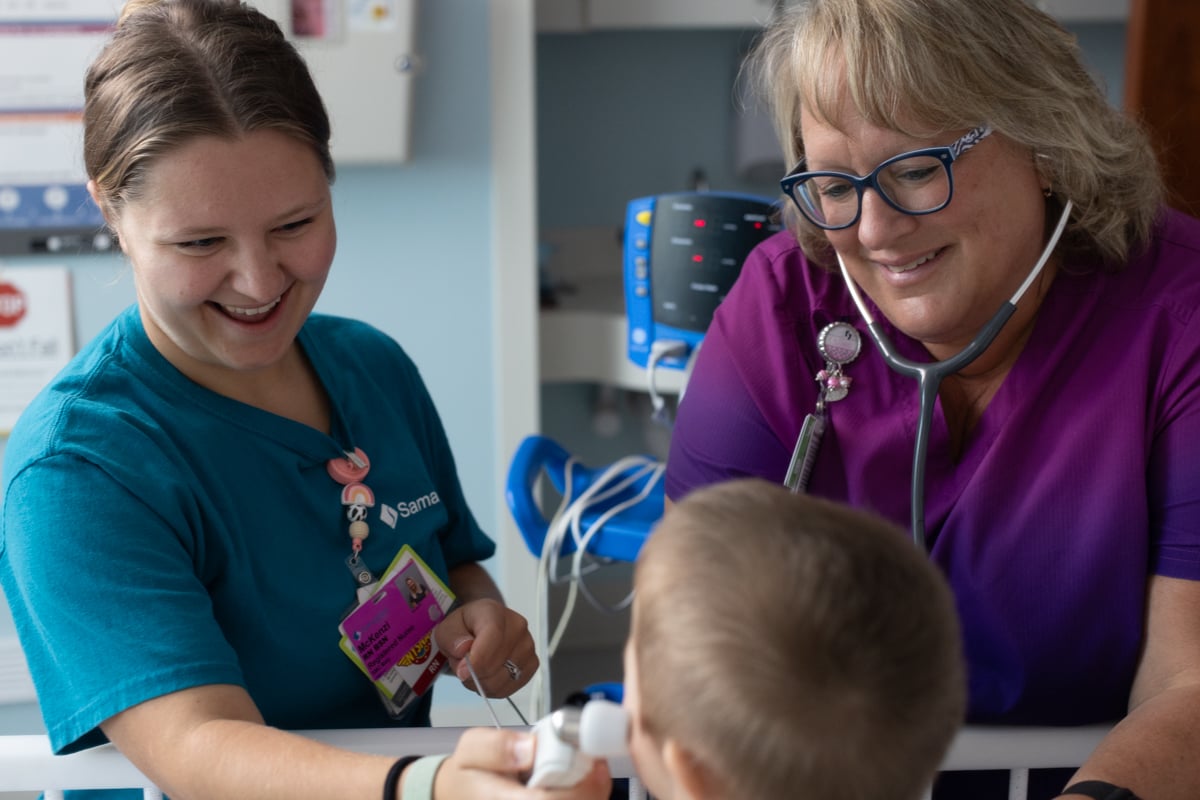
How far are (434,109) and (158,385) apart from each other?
1.66 m

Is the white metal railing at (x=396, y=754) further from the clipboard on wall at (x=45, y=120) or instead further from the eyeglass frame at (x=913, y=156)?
the clipboard on wall at (x=45, y=120)

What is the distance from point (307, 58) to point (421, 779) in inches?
76.7

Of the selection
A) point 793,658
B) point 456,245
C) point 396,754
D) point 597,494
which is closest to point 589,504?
point 597,494

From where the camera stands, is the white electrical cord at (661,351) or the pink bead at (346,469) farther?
the white electrical cord at (661,351)

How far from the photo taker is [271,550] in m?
1.19

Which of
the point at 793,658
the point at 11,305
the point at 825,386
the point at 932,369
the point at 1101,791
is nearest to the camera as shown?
the point at 793,658

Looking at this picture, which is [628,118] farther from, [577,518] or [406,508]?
[406,508]

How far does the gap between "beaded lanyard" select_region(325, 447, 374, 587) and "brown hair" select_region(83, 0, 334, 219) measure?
1.02 feet

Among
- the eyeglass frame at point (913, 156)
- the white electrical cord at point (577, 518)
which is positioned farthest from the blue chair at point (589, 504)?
the eyeglass frame at point (913, 156)

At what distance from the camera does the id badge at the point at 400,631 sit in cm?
124

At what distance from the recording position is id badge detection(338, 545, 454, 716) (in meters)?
1.24

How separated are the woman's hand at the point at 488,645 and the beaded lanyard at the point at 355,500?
0.12 meters

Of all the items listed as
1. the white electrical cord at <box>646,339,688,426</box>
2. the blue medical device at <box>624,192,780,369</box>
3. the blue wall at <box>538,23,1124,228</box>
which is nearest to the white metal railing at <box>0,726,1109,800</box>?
the blue medical device at <box>624,192,780,369</box>

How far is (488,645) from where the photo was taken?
4.27 ft
